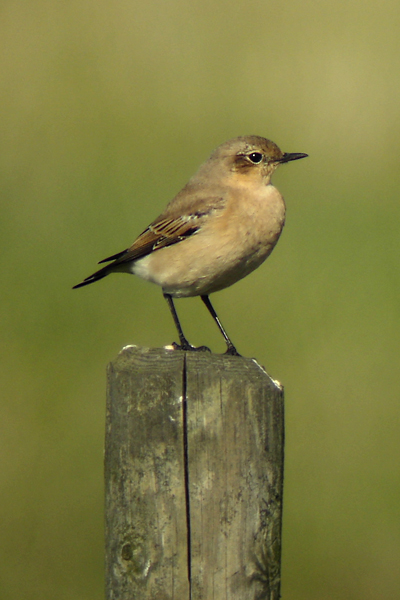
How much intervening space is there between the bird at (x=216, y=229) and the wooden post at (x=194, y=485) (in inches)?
76.9

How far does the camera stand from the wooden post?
11.3 feet

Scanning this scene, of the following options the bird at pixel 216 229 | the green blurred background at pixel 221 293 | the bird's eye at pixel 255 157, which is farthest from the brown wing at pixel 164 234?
the green blurred background at pixel 221 293

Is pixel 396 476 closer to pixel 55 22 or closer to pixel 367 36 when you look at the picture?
pixel 367 36

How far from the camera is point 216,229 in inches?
224

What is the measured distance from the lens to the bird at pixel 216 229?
566 centimetres

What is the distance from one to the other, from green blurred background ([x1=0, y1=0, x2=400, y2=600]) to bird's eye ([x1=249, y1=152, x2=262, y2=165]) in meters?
2.73

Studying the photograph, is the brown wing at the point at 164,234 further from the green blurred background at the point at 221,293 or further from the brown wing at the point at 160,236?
the green blurred background at the point at 221,293

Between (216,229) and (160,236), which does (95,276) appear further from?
(216,229)

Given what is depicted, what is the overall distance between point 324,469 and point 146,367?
460cm

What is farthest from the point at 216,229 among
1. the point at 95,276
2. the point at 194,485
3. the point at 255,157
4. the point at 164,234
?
the point at 194,485

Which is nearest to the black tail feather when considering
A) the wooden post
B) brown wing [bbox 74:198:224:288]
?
brown wing [bbox 74:198:224:288]

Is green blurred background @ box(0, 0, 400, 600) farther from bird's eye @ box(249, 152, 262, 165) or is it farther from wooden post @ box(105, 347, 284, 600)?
wooden post @ box(105, 347, 284, 600)

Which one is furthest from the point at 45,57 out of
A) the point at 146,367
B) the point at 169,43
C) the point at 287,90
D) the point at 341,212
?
the point at 146,367

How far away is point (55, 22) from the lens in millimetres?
10875
